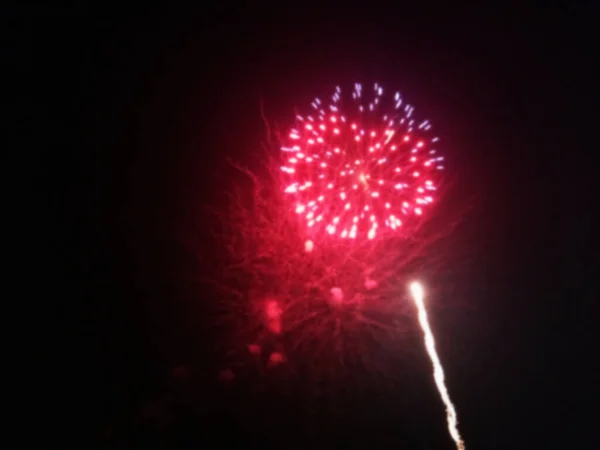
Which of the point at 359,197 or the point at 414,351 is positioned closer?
the point at 359,197

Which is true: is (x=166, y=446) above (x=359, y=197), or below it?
below

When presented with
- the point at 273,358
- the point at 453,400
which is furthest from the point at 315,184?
the point at 453,400

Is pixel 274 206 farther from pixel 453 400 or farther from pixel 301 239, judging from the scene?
pixel 453 400

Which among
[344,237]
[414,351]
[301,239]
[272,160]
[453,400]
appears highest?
[272,160]

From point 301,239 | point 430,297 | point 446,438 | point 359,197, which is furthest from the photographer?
point 430,297

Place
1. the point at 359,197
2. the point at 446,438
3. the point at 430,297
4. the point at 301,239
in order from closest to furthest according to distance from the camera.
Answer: the point at 359,197, the point at 301,239, the point at 446,438, the point at 430,297

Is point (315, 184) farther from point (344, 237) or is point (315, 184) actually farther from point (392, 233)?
point (392, 233)
